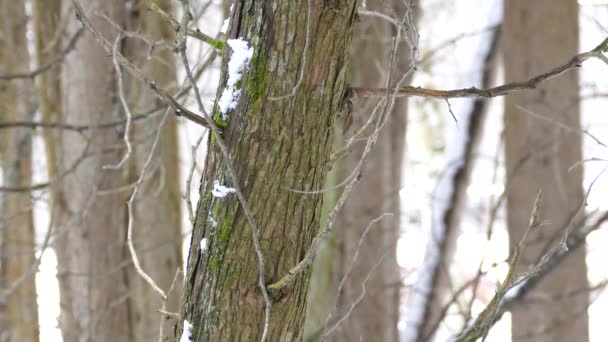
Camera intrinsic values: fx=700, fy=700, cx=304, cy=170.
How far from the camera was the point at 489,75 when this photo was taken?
594 cm

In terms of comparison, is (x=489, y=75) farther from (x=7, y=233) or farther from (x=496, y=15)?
(x=7, y=233)

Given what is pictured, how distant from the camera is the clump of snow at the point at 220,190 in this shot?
1.47 metres

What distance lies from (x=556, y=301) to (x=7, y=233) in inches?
148

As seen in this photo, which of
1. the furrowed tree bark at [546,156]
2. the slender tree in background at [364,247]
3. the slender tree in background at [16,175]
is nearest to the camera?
the furrowed tree bark at [546,156]

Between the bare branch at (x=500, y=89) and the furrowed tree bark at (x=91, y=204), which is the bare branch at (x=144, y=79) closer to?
the bare branch at (x=500, y=89)

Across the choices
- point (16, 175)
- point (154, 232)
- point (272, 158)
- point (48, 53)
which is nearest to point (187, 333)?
point (272, 158)

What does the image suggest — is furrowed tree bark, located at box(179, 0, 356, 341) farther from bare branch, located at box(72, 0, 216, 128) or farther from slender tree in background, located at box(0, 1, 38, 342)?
slender tree in background, located at box(0, 1, 38, 342)

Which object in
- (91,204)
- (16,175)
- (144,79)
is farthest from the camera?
(16,175)

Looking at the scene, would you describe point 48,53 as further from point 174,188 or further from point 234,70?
point 234,70

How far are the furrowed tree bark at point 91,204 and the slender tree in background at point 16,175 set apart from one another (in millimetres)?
1062

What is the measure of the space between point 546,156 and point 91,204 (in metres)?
2.61

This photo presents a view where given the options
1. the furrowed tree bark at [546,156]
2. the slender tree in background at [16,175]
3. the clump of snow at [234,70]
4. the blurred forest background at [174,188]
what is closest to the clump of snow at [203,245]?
the clump of snow at [234,70]

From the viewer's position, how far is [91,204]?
147 inches

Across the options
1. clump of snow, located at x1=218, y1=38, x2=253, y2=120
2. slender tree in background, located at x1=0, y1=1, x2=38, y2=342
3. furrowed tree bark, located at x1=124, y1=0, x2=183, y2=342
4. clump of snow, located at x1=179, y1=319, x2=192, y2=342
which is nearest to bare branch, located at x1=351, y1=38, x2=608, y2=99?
clump of snow, located at x1=218, y1=38, x2=253, y2=120
